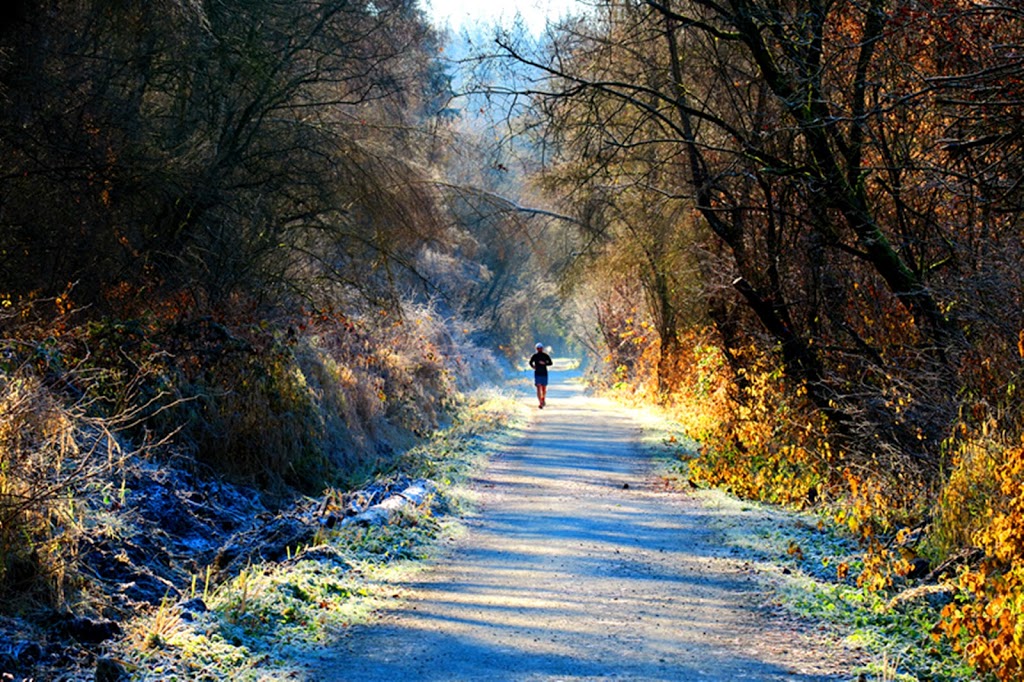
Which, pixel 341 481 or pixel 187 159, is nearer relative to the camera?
pixel 187 159

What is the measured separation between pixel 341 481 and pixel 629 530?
16.0 feet

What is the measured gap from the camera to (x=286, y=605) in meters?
7.03

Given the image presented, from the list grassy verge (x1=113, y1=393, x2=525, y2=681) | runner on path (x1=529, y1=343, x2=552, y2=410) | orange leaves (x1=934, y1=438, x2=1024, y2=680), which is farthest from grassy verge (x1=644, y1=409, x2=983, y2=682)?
runner on path (x1=529, y1=343, x2=552, y2=410)

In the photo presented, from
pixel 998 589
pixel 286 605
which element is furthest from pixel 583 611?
pixel 998 589

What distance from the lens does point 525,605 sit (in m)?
7.39

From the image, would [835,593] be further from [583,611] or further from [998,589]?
[583,611]

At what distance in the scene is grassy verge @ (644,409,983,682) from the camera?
598cm

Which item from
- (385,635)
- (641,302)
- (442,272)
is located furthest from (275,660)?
(442,272)

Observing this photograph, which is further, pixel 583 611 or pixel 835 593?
pixel 835 593

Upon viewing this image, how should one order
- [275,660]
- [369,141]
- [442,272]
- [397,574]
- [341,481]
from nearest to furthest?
[275,660], [397,574], [341,481], [369,141], [442,272]

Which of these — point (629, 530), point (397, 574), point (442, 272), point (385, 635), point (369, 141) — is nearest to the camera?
point (385, 635)

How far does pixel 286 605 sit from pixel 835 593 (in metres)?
4.12

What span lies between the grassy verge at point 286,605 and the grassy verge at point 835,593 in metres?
3.02

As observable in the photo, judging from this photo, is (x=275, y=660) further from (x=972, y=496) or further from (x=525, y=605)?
(x=972, y=496)
